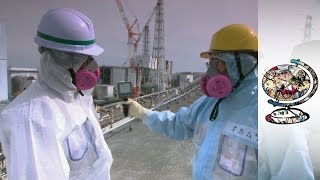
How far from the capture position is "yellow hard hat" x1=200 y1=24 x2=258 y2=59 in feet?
5.14

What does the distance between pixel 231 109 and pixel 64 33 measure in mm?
846

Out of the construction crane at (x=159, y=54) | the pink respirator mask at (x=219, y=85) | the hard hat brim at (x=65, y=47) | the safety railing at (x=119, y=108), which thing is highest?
the construction crane at (x=159, y=54)

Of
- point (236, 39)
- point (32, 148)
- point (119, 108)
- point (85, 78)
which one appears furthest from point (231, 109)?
point (119, 108)

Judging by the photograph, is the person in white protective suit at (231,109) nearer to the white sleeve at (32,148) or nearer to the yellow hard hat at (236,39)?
the yellow hard hat at (236,39)

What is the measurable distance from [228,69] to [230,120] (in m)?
0.24

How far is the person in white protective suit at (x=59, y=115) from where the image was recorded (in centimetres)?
108

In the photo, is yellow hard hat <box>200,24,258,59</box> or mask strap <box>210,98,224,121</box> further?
mask strap <box>210,98,224,121</box>

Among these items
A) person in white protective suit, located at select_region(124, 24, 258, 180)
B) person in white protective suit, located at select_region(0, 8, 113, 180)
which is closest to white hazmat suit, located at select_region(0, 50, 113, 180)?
person in white protective suit, located at select_region(0, 8, 113, 180)

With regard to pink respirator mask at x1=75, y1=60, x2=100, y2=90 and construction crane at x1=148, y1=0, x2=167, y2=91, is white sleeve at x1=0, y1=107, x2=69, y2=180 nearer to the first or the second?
pink respirator mask at x1=75, y1=60, x2=100, y2=90

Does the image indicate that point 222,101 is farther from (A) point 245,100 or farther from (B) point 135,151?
(B) point 135,151

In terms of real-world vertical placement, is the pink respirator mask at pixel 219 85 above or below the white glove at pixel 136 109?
above

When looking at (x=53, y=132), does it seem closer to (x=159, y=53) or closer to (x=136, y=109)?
(x=136, y=109)

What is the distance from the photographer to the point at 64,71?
134 cm

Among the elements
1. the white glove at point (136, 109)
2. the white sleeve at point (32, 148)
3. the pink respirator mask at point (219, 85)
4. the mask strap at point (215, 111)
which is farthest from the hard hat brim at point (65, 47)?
the white glove at point (136, 109)
